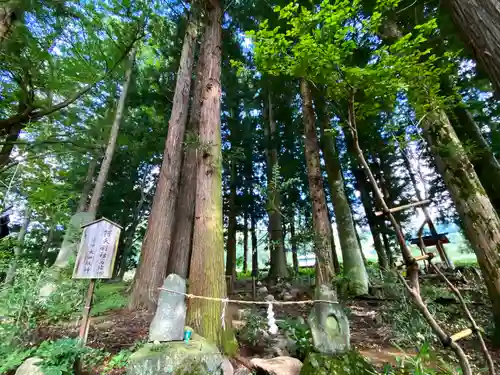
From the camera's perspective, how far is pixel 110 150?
7.59 meters

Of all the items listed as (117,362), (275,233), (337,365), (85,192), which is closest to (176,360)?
Answer: (117,362)

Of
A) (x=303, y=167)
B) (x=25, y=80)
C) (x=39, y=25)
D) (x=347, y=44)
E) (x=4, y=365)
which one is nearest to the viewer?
(x=4, y=365)

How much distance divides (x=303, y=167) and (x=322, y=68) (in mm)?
9951

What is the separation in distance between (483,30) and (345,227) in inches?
225

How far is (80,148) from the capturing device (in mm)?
3818

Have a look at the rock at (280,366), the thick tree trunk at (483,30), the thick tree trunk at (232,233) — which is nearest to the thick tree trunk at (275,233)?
the thick tree trunk at (232,233)

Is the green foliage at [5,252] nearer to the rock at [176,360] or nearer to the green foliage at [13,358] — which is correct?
the green foliage at [13,358]

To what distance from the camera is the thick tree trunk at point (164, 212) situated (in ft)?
14.5

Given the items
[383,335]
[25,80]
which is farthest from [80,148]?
[383,335]

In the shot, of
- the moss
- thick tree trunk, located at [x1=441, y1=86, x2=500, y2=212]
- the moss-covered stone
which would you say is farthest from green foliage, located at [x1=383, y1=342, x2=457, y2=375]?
thick tree trunk, located at [x1=441, y1=86, x2=500, y2=212]

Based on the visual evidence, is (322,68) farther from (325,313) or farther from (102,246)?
(102,246)

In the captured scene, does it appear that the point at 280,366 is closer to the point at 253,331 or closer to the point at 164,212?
the point at 253,331

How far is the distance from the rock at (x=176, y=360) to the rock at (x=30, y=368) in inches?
38.7

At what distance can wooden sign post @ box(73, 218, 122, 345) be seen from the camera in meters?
2.83
